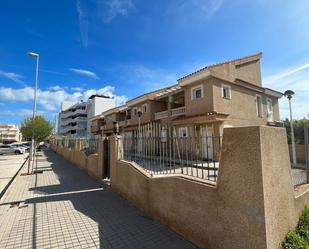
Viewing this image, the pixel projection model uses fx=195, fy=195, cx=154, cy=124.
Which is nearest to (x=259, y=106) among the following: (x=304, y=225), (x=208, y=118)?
(x=208, y=118)

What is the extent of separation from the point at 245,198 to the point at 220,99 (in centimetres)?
1288

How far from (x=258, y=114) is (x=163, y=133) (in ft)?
53.1

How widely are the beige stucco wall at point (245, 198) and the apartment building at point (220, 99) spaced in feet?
27.6

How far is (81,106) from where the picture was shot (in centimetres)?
7231

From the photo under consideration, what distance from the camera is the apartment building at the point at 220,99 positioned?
14.6 m

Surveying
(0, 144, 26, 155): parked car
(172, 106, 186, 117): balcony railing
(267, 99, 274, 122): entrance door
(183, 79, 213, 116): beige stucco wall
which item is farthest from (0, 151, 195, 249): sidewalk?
(0, 144, 26, 155): parked car

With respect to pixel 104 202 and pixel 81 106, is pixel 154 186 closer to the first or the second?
pixel 104 202

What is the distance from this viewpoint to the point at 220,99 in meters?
15.0

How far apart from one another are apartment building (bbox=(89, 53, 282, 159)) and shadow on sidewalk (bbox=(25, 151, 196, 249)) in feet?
23.1

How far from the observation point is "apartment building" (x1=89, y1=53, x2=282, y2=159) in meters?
14.6

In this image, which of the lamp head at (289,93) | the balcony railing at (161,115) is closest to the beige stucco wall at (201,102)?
the balcony railing at (161,115)

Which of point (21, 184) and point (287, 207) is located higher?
point (287, 207)

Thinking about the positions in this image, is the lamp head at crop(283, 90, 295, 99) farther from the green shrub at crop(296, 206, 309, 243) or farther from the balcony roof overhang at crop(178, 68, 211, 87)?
the green shrub at crop(296, 206, 309, 243)

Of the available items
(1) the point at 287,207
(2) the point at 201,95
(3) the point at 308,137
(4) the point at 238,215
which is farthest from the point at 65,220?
(2) the point at 201,95
